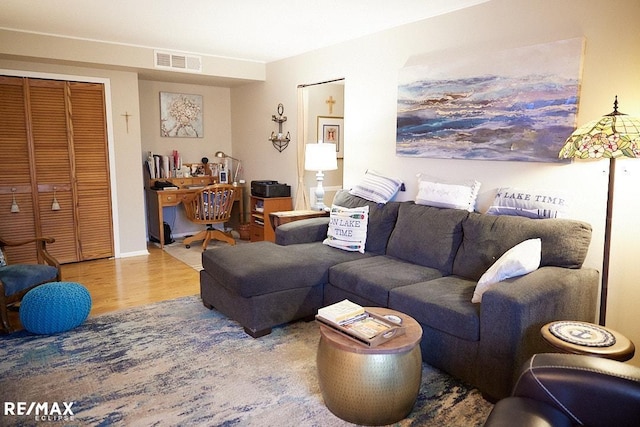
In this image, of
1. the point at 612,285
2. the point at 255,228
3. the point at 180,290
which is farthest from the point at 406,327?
the point at 255,228

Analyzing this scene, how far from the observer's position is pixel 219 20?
3801mm

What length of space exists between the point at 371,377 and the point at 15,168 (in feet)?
14.2

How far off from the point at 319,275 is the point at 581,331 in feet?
5.52

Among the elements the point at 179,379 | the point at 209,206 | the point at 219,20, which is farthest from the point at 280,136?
the point at 179,379

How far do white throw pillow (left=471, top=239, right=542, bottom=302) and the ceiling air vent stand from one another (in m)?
4.10

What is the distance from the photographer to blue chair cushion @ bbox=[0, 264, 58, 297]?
10.1ft

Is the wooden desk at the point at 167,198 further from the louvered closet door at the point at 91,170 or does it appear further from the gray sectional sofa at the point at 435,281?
the gray sectional sofa at the point at 435,281

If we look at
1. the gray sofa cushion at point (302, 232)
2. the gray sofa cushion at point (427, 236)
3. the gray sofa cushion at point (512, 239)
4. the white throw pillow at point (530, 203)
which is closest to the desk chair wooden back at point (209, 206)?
the gray sofa cushion at point (302, 232)

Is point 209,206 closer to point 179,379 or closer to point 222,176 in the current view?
point 222,176

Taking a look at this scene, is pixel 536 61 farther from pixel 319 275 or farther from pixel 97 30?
pixel 97 30

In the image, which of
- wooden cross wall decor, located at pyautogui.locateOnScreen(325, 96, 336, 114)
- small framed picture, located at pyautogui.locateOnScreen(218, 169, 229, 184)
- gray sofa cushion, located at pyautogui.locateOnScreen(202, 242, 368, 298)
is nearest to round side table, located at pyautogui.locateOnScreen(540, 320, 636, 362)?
gray sofa cushion, located at pyautogui.locateOnScreen(202, 242, 368, 298)

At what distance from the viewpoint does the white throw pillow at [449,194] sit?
3.28 m

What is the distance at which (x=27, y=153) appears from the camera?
4621mm

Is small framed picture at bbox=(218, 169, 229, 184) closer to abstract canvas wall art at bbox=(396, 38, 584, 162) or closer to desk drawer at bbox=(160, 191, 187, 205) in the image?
desk drawer at bbox=(160, 191, 187, 205)
